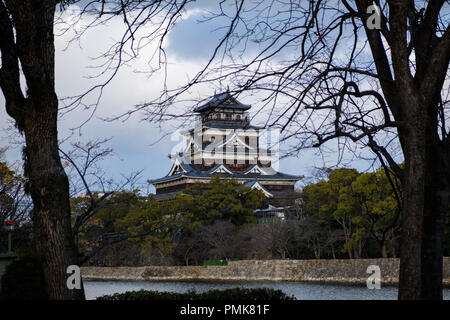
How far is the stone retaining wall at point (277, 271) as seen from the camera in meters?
22.3

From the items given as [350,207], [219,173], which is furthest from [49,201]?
[219,173]

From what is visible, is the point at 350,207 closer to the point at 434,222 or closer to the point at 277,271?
the point at 277,271

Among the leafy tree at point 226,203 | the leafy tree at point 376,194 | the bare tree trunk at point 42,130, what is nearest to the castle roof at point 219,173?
the leafy tree at point 226,203

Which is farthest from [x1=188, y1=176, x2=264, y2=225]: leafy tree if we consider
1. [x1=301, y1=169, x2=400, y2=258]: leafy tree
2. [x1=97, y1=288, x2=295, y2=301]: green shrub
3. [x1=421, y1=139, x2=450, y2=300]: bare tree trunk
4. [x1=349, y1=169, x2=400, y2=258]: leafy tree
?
→ [x1=421, y1=139, x2=450, y2=300]: bare tree trunk

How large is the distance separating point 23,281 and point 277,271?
2046 centimetres

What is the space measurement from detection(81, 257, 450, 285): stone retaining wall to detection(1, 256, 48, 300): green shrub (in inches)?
672

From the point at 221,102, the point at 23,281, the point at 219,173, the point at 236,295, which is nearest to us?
the point at 221,102

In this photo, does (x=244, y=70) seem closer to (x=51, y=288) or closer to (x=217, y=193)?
(x=51, y=288)

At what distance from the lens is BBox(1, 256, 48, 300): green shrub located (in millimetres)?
6520

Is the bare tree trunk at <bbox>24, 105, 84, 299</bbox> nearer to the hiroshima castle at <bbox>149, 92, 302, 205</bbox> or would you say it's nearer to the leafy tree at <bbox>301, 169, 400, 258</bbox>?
the leafy tree at <bbox>301, 169, 400, 258</bbox>

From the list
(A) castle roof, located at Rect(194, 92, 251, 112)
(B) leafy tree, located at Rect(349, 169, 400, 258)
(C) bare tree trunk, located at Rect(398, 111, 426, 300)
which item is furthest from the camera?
(B) leafy tree, located at Rect(349, 169, 400, 258)

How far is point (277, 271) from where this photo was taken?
26.3 m

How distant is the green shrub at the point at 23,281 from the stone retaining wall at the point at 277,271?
672 inches

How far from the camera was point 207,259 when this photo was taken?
100 ft
